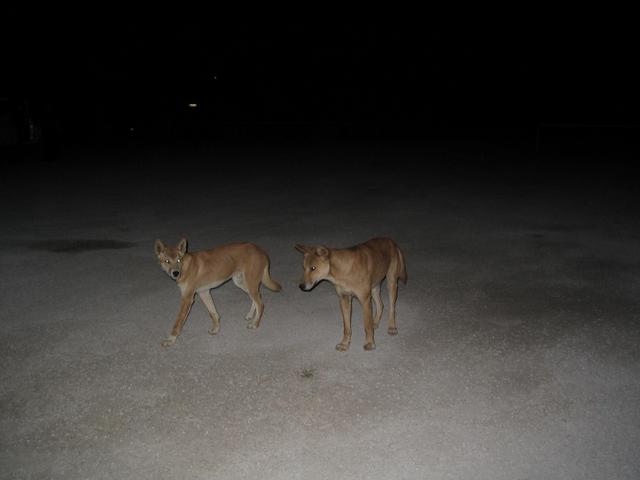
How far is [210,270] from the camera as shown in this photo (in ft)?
18.9

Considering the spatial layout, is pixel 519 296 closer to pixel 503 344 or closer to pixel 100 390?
pixel 503 344

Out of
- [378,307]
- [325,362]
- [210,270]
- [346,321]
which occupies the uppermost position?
[210,270]

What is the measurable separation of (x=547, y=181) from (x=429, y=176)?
403cm

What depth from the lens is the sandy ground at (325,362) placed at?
4016 millimetres

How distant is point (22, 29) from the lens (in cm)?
2856

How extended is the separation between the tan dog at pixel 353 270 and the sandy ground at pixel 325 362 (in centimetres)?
48

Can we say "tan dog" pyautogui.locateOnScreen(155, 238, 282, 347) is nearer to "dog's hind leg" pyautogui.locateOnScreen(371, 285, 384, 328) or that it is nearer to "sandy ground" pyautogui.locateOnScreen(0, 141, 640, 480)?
"sandy ground" pyautogui.locateOnScreen(0, 141, 640, 480)

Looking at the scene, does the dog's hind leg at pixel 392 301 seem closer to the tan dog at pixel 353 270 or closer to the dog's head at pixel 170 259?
the tan dog at pixel 353 270

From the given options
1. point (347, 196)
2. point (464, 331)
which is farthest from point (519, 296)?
point (347, 196)

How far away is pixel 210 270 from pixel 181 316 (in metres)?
0.61

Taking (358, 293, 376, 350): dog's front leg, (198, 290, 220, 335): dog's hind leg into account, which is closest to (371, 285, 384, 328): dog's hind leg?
(358, 293, 376, 350): dog's front leg

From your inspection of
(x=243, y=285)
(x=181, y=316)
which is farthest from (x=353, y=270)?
(x=181, y=316)

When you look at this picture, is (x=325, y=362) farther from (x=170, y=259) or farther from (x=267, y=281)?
(x=170, y=259)

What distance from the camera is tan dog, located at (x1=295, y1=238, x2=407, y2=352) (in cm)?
520
